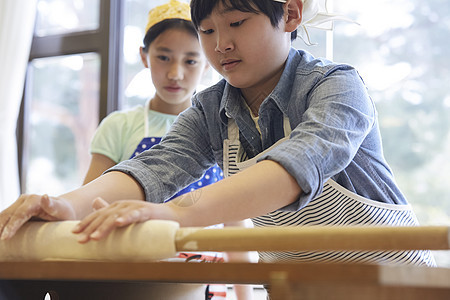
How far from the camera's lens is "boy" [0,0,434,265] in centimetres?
83

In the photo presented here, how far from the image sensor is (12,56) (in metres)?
2.91

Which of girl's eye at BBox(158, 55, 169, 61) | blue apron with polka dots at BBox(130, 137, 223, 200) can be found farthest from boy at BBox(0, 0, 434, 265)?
girl's eye at BBox(158, 55, 169, 61)

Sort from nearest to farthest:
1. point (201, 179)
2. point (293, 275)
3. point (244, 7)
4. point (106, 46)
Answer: point (293, 275)
point (244, 7)
point (201, 179)
point (106, 46)

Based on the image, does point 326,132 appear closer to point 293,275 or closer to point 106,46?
point 293,275

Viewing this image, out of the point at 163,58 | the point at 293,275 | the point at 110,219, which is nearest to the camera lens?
the point at 293,275

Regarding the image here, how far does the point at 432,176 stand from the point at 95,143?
1522 mm

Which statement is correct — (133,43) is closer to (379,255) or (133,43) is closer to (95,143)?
(95,143)

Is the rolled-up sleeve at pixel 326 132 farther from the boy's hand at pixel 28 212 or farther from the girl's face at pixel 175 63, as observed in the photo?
the girl's face at pixel 175 63

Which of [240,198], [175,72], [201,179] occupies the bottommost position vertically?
[201,179]

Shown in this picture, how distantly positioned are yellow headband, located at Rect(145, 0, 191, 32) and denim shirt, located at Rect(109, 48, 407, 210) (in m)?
0.79

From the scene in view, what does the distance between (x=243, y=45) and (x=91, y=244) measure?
20.2 inches

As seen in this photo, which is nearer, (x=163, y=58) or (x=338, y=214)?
(x=338, y=214)

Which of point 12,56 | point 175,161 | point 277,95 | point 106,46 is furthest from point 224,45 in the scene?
point 12,56

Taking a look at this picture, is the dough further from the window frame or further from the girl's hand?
the window frame
